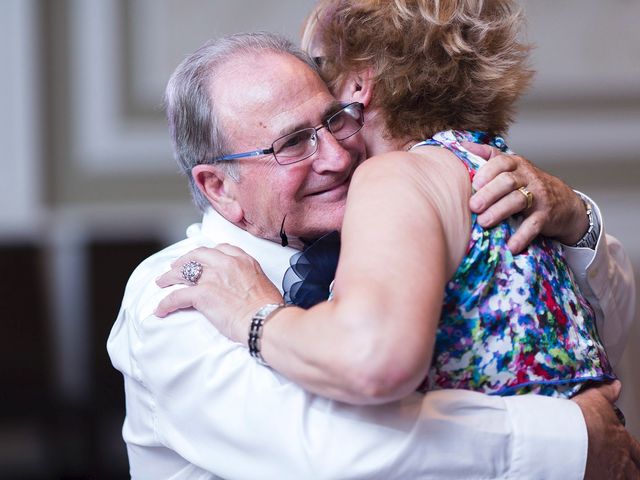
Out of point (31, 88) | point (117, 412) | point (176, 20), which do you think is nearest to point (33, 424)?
point (117, 412)

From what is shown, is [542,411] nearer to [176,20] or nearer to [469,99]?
[469,99]

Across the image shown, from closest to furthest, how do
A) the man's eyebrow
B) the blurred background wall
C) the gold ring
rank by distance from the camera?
the gold ring < the man's eyebrow < the blurred background wall

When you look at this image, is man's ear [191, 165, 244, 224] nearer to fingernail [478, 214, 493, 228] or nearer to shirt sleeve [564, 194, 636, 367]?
fingernail [478, 214, 493, 228]

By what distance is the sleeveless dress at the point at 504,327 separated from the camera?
1321 mm

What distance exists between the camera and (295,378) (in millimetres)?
1234

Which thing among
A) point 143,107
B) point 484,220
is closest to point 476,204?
point 484,220

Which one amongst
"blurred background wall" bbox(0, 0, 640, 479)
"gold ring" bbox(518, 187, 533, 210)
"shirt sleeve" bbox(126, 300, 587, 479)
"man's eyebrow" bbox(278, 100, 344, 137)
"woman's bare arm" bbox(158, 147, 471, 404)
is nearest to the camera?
"woman's bare arm" bbox(158, 147, 471, 404)

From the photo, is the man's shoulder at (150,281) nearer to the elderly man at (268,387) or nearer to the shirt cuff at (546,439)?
the elderly man at (268,387)

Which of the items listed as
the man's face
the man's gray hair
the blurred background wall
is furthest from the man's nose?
the blurred background wall

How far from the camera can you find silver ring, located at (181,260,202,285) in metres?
1.48

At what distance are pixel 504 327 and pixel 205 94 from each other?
71 cm

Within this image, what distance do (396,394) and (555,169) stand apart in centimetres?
260

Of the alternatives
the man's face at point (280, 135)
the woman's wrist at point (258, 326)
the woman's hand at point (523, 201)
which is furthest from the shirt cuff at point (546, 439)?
the man's face at point (280, 135)

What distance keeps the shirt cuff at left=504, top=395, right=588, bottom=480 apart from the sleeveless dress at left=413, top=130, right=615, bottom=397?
4 cm
